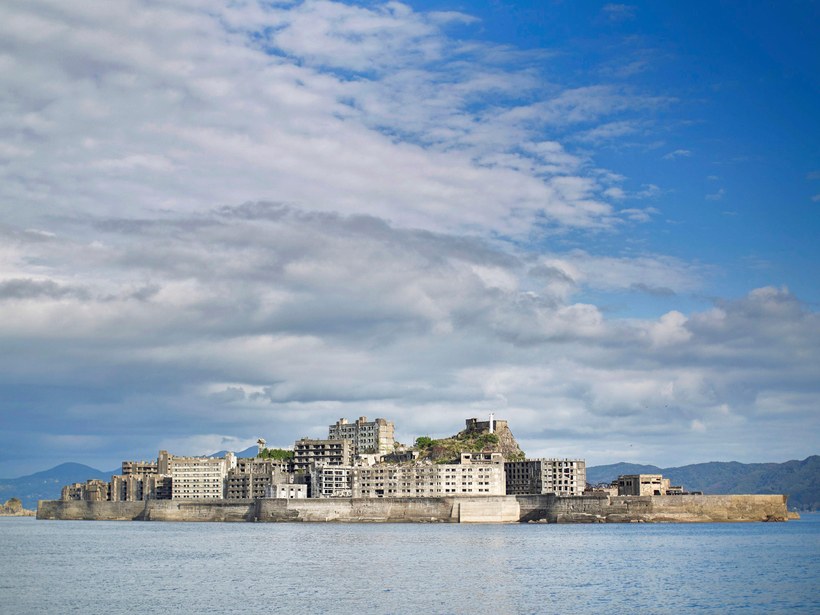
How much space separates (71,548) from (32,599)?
198ft

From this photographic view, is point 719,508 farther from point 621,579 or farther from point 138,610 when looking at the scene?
point 138,610

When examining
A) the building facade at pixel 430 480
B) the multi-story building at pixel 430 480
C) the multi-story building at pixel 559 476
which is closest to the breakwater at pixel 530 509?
the multi-story building at pixel 430 480

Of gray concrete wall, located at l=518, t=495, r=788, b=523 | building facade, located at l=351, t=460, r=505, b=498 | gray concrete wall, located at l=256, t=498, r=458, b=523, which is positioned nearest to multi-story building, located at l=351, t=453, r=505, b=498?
building facade, located at l=351, t=460, r=505, b=498

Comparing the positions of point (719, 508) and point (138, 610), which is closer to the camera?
point (138, 610)

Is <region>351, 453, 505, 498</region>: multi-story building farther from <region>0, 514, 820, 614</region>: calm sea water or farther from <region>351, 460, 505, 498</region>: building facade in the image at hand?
<region>0, 514, 820, 614</region>: calm sea water

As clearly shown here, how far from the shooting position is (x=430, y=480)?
615 feet

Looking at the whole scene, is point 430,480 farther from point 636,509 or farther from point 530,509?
point 636,509

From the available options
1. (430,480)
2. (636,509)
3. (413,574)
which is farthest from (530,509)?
(413,574)

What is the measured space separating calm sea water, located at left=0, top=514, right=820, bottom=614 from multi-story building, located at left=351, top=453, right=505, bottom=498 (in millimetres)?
45085

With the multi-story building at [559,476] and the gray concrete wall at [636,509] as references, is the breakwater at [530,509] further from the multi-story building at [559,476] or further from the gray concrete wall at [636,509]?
the multi-story building at [559,476]

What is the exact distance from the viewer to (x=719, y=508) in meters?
181

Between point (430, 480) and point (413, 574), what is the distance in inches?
4139

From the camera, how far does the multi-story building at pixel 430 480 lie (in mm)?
185875

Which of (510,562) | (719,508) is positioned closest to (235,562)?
(510,562)
